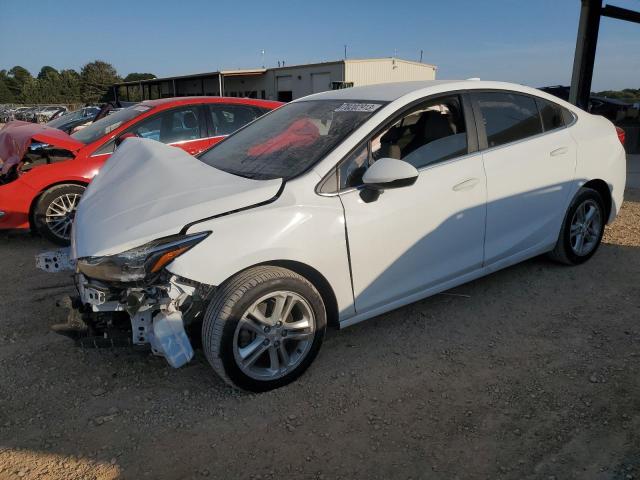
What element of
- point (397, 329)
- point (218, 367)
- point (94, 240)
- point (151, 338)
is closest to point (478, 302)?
point (397, 329)

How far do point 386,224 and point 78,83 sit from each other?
241ft

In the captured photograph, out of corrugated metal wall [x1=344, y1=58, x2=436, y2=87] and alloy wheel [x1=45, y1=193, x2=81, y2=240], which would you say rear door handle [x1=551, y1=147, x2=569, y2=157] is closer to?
alloy wheel [x1=45, y1=193, x2=81, y2=240]

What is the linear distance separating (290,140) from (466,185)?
1.22m

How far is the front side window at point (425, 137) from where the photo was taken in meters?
3.14

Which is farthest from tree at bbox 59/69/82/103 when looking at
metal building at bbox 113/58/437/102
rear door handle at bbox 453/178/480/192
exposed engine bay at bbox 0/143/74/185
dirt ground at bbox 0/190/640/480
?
rear door handle at bbox 453/178/480/192

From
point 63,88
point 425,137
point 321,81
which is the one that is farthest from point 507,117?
point 63,88

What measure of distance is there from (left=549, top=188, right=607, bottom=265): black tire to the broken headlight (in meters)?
3.11

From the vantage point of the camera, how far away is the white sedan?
2512 mm

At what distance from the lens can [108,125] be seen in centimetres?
588

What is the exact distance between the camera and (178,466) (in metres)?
2.27

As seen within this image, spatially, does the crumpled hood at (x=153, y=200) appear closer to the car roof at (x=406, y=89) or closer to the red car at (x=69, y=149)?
the car roof at (x=406, y=89)

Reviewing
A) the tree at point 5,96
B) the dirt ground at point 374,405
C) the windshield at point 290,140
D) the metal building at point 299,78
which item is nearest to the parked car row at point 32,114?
the metal building at point 299,78

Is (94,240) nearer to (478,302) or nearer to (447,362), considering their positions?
(447,362)

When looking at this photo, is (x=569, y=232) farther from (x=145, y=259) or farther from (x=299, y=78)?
(x=299, y=78)
